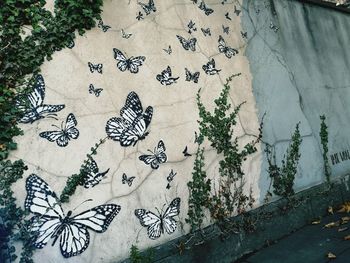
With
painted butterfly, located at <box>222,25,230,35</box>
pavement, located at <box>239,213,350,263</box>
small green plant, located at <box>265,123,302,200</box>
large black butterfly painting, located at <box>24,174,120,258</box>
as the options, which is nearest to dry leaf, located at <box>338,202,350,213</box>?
pavement, located at <box>239,213,350,263</box>

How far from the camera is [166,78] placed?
11.1 feet

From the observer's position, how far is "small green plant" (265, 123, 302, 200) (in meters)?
3.97

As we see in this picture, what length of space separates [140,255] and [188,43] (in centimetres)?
213

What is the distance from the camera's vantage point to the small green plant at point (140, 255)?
269 cm

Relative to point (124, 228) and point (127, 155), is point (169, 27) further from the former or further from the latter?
point (124, 228)

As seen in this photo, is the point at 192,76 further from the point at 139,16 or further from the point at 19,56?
the point at 19,56

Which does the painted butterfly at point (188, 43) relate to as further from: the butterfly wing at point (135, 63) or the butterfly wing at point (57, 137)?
the butterfly wing at point (57, 137)

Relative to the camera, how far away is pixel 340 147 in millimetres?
5035

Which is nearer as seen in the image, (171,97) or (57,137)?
(57,137)

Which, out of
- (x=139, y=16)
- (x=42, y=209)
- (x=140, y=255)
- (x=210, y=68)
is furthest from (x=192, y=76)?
(x=42, y=209)

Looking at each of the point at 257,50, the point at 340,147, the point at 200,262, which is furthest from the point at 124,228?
the point at 340,147

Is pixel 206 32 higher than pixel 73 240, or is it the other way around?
pixel 206 32

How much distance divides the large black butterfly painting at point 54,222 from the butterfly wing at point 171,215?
591mm

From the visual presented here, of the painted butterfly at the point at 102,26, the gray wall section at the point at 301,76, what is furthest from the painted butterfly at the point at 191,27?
the painted butterfly at the point at 102,26
